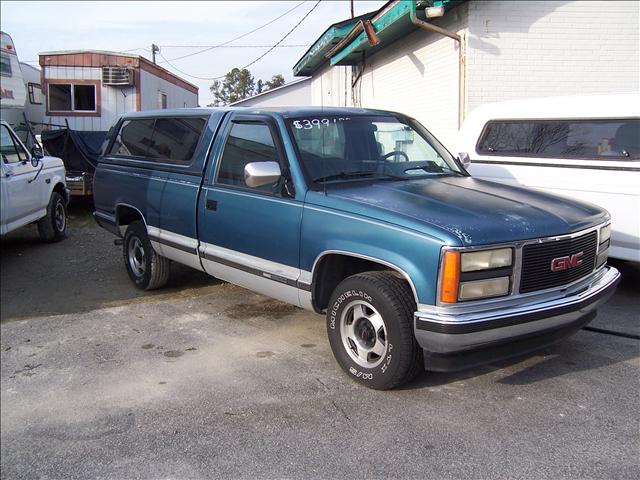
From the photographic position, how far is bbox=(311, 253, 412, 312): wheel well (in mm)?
4074

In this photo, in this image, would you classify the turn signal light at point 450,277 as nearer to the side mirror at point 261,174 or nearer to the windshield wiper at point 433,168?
the side mirror at point 261,174

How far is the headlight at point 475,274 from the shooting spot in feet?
10.8

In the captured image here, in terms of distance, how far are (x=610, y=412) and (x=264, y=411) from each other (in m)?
2.08

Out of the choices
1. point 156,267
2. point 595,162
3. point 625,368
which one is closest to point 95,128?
point 156,267

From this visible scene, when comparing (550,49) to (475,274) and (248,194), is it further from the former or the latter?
(475,274)

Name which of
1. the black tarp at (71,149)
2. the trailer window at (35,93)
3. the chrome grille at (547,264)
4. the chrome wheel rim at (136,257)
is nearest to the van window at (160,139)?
the chrome wheel rim at (136,257)

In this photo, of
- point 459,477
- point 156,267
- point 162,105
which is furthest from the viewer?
point 162,105

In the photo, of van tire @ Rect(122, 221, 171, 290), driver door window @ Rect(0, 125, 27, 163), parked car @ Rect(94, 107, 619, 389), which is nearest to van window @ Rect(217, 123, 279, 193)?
parked car @ Rect(94, 107, 619, 389)

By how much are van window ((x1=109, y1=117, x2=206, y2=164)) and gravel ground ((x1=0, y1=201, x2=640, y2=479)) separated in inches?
60.3

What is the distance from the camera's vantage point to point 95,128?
53.1 feet

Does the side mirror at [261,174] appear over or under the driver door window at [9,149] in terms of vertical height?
under

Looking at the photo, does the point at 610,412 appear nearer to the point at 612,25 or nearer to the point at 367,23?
the point at 612,25

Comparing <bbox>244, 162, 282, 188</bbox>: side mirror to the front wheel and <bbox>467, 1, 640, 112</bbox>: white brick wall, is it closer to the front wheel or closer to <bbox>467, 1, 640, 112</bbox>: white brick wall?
the front wheel

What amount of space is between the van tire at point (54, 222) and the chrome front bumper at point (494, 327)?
6434 mm
